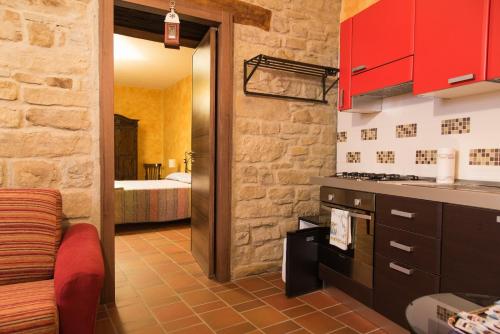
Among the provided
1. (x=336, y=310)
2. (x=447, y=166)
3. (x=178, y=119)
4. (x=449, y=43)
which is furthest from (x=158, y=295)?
(x=178, y=119)

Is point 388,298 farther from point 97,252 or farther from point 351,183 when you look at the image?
point 97,252

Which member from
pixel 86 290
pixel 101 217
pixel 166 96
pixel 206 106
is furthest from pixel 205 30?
pixel 166 96

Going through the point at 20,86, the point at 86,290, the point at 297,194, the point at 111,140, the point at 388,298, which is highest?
the point at 20,86

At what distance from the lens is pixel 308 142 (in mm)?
2941

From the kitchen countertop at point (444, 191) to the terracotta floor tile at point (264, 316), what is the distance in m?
0.96

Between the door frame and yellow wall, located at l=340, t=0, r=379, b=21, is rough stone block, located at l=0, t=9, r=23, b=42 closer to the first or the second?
the door frame

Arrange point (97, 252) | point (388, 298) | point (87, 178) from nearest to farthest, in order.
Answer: point (97, 252) < point (388, 298) < point (87, 178)

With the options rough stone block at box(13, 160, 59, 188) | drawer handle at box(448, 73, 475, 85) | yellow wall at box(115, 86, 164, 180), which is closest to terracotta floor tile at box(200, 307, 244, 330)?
rough stone block at box(13, 160, 59, 188)

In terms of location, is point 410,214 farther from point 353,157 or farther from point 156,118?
point 156,118

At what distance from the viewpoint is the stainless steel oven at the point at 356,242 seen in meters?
1.98

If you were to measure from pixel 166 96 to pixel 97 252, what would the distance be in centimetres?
657

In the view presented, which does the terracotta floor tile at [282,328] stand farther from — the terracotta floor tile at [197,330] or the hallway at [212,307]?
the terracotta floor tile at [197,330]

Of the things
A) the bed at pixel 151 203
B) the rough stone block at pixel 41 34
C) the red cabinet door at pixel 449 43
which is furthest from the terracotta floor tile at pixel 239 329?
the bed at pixel 151 203

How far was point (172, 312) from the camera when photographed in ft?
6.93
